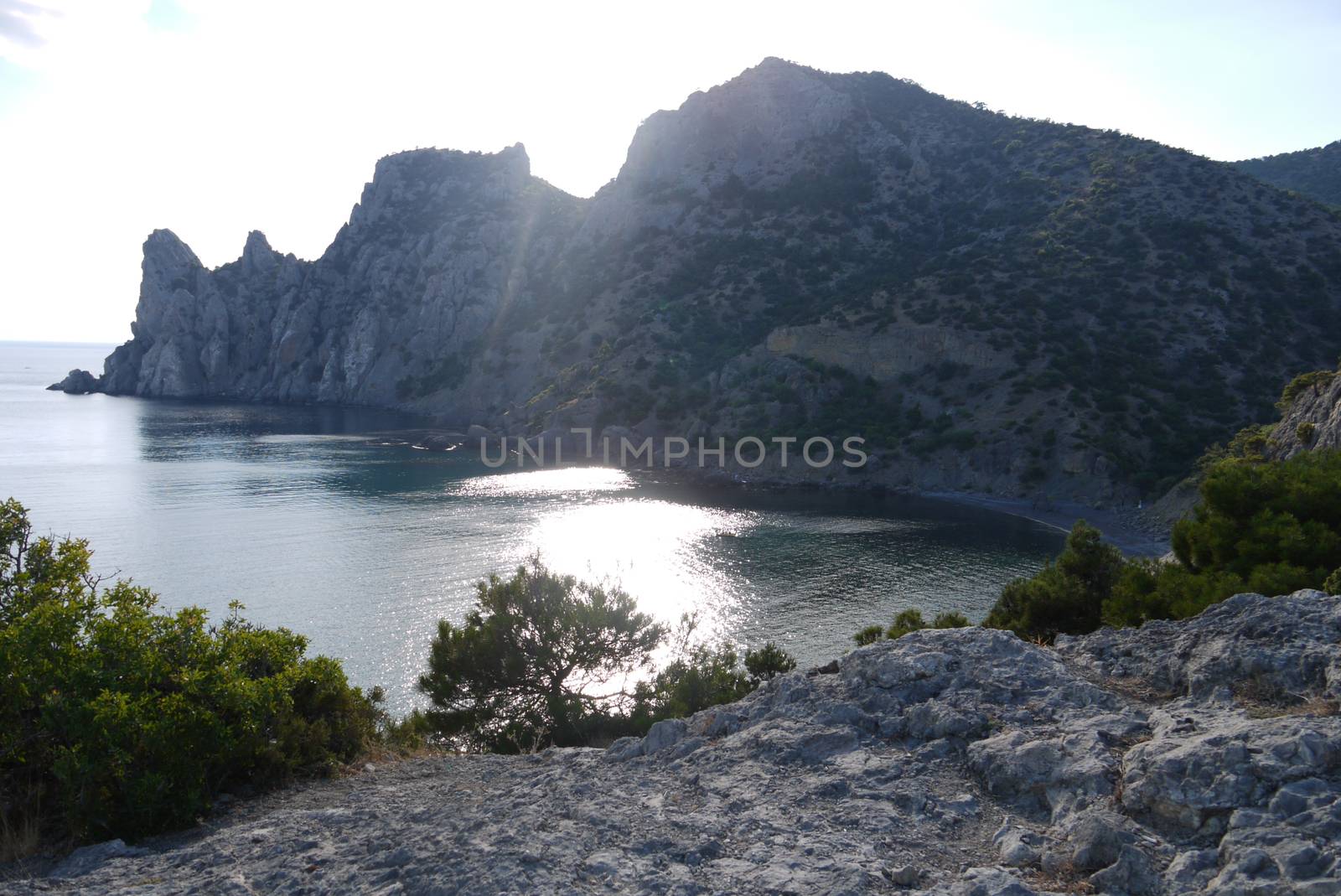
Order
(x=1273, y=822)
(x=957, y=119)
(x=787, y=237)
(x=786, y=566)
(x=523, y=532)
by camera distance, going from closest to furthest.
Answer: (x=1273, y=822) < (x=786, y=566) < (x=523, y=532) < (x=787, y=237) < (x=957, y=119)

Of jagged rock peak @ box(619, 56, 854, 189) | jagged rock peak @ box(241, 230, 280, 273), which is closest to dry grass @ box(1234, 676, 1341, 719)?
jagged rock peak @ box(619, 56, 854, 189)

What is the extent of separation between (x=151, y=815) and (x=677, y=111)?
136m

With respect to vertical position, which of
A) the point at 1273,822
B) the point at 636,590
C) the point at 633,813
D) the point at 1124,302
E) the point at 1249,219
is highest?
the point at 1249,219

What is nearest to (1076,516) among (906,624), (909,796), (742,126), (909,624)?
(909,624)

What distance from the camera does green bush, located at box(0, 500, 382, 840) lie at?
9023mm

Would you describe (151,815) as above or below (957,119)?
below

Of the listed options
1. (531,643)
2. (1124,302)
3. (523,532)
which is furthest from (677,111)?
(531,643)

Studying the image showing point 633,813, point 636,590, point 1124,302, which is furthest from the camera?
point 1124,302

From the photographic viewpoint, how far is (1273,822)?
5.96 meters

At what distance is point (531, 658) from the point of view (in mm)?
19422

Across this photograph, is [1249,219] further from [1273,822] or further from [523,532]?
[1273,822]

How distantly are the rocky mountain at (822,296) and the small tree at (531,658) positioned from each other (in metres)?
53.5

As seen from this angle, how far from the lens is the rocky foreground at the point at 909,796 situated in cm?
631

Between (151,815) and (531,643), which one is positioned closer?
(151,815)
